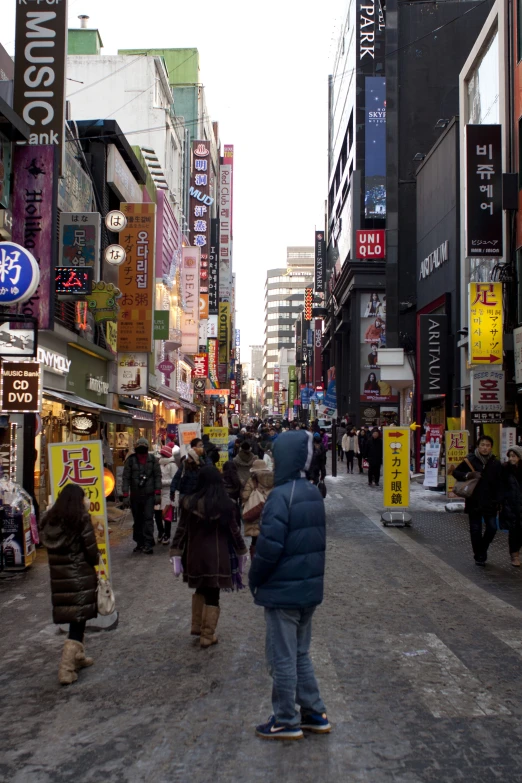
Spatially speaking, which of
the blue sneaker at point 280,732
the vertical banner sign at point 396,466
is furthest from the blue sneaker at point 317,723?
the vertical banner sign at point 396,466

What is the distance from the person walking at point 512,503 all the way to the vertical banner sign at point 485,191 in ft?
36.3

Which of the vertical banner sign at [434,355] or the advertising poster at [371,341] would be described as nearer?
the vertical banner sign at [434,355]

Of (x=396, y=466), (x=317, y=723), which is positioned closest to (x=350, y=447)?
(x=396, y=466)

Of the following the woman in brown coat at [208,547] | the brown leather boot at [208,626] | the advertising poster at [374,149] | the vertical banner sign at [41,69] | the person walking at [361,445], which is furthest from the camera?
the advertising poster at [374,149]

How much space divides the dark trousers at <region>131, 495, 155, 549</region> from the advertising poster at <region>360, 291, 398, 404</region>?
40.3 metres

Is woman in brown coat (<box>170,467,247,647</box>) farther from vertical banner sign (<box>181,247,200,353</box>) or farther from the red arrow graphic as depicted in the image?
vertical banner sign (<box>181,247,200,353</box>)

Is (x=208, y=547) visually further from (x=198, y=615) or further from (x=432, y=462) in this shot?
(x=432, y=462)

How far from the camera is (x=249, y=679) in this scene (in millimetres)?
5828

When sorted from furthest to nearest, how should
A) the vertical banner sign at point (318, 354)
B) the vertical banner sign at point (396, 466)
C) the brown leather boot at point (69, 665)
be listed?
the vertical banner sign at point (318, 354) < the vertical banner sign at point (396, 466) < the brown leather boot at point (69, 665)

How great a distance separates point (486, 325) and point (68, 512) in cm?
1661

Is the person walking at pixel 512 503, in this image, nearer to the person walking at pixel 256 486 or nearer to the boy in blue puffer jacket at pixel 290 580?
the person walking at pixel 256 486

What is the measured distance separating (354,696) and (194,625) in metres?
2.01

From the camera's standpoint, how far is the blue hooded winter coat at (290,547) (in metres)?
4.53

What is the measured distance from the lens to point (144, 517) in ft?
40.2
